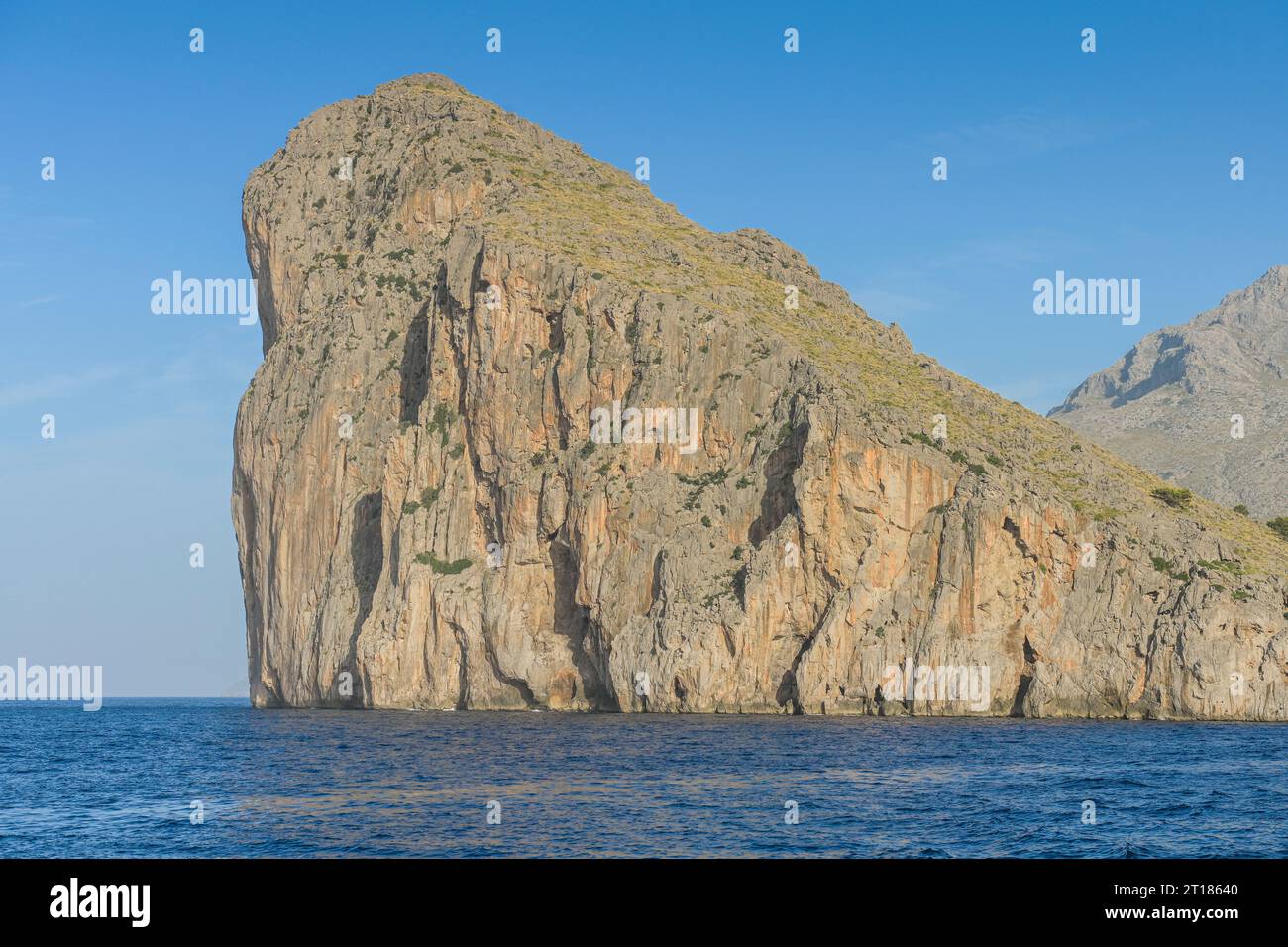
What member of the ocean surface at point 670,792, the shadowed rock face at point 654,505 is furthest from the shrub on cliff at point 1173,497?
the ocean surface at point 670,792

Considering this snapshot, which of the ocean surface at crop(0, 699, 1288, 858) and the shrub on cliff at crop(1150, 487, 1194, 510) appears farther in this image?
the shrub on cliff at crop(1150, 487, 1194, 510)

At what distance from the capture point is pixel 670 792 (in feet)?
173

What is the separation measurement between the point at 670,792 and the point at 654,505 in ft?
221

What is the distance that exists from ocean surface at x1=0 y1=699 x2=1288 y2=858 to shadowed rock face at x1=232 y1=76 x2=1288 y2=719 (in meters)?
14.3

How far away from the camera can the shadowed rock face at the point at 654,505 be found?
346 feet

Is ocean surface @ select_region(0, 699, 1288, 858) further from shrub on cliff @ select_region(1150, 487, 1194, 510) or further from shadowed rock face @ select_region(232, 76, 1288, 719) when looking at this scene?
shrub on cliff @ select_region(1150, 487, 1194, 510)

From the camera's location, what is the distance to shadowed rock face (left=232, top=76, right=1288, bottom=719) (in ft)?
346

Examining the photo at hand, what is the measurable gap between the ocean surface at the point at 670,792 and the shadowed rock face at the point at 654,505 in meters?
14.3

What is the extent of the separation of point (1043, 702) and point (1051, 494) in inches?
729

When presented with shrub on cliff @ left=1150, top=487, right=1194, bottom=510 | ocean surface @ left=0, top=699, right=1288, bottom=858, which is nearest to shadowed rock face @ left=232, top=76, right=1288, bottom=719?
shrub on cliff @ left=1150, top=487, right=1194, bottom=510

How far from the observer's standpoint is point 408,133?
564 ft

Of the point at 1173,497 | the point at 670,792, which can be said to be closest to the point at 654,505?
the point at 1173,497
